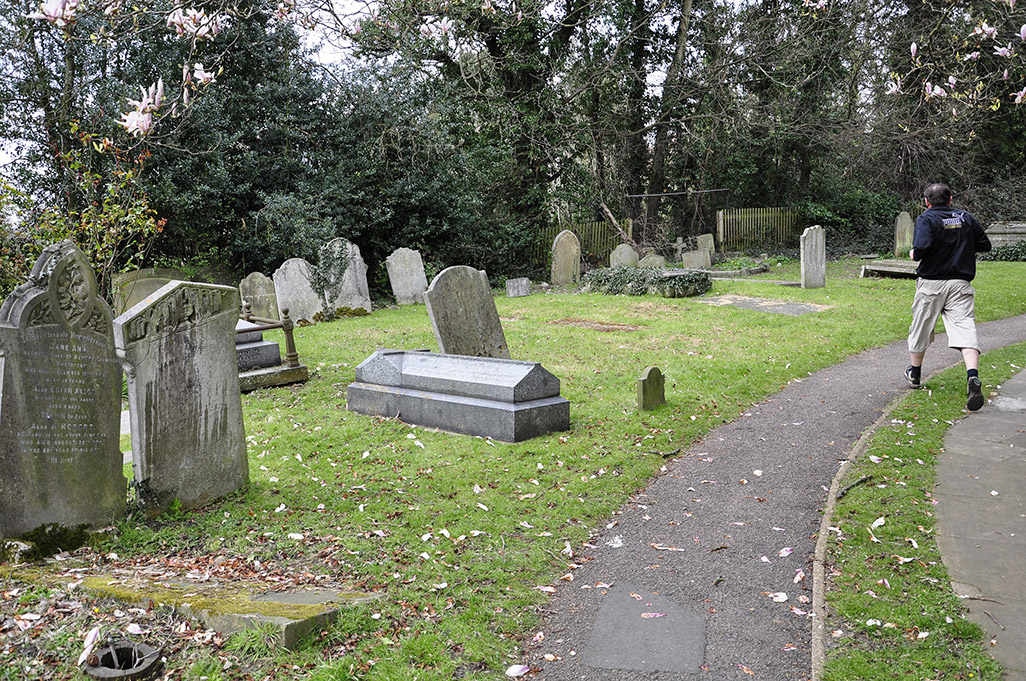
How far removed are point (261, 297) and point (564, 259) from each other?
376 inches

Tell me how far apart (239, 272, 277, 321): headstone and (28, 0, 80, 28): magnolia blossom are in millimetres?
10932

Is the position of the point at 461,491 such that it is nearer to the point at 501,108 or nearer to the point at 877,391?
the point at 877,391

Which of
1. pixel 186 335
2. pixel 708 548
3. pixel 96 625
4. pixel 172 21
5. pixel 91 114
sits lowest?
pixel 708 548

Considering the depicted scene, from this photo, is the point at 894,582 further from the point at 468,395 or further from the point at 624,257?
the point at 624,257

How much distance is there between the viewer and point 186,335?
5289 mm

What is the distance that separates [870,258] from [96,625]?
978 inches

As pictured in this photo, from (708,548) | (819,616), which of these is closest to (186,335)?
(708,548)

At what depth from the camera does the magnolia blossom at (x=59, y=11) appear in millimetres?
4727

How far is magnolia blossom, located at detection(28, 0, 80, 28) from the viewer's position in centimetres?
473

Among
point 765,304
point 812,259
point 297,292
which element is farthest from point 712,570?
point 812,259

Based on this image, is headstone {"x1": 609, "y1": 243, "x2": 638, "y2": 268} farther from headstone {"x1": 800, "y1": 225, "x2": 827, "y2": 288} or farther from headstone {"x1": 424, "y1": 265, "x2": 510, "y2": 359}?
A: headstone {"x1": 424, "y1": 265, "x2": 510, "y2": 359}

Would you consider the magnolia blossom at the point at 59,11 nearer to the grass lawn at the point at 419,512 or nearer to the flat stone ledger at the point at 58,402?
the flat stone ledger at the point at 58,402

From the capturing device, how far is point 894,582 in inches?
162

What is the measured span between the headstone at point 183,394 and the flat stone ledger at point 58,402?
22cm
